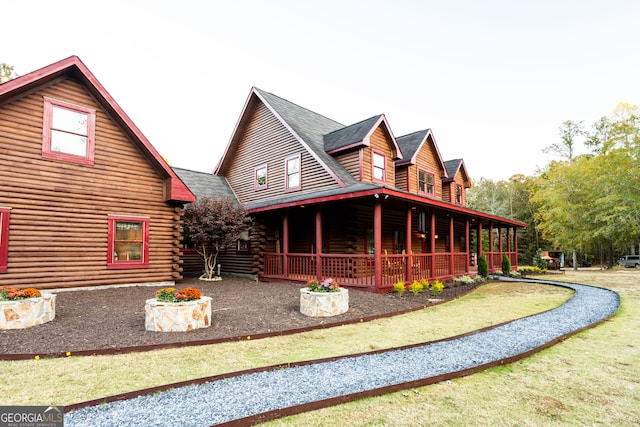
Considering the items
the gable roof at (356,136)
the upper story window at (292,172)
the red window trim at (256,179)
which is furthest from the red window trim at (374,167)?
the red window trim at (256,179)

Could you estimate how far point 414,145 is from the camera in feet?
Result: 62.8

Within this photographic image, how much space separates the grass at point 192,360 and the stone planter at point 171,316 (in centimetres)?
104

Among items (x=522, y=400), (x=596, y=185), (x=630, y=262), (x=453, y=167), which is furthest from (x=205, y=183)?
(x=630, y=262)

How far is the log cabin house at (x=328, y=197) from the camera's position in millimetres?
12797

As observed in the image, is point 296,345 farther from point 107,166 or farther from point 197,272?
point 197,272

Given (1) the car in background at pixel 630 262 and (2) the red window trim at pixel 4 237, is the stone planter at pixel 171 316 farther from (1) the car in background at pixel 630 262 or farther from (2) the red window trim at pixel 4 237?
(1) the car in background at pixel 630 262

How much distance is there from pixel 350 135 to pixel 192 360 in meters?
13.2

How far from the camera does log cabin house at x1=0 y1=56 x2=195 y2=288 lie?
971cm

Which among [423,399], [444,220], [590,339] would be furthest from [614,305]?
[444,220]

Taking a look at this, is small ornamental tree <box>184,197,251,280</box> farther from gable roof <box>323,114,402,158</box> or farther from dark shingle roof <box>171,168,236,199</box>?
gable roof <box>323,114,402,158</box>

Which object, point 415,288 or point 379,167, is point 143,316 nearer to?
point 415,288

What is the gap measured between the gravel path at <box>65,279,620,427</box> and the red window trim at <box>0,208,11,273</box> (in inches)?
343

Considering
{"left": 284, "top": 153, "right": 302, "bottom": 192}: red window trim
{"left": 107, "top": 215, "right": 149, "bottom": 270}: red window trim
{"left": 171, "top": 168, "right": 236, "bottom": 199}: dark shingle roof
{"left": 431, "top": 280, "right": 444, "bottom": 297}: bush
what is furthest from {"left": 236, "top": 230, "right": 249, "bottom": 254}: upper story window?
{"left": 431, "top": 280, "right": 444, "bottom": 297}: bush

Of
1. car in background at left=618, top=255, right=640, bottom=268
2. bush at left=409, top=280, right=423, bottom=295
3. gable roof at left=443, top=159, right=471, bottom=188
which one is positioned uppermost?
gable roof at left=443, top=159, right=471, bottom=188
